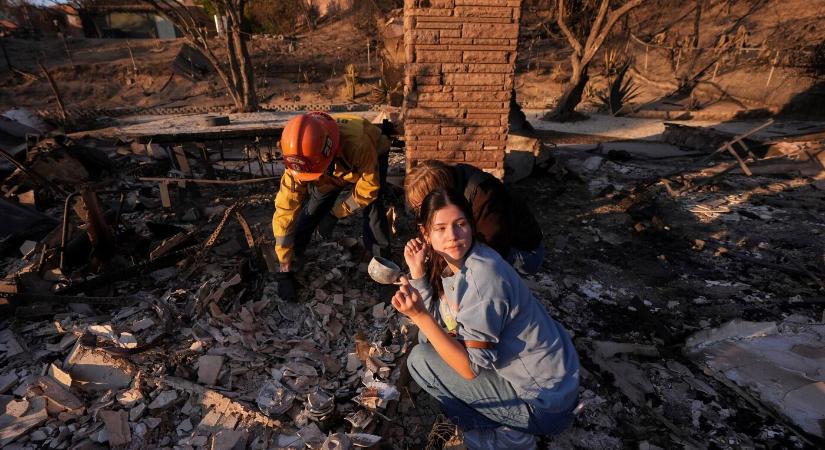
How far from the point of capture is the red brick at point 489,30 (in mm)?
4109

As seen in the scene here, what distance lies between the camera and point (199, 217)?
470cm

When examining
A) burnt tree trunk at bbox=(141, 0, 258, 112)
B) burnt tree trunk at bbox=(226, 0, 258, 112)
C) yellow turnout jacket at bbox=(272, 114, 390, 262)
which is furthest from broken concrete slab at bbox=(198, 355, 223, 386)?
burnt tree trunk at bbox=(226, 0, 258, 112)

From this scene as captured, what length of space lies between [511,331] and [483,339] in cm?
17

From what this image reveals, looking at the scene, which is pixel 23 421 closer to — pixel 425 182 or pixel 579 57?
pixel 425 182

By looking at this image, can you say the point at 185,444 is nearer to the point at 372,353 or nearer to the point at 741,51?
the point at 372,353

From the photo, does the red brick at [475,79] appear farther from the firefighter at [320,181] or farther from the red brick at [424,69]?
the firefighter at [320,181]

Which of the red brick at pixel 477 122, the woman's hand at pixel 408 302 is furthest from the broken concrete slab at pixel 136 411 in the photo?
the red brick at pixel 477 122

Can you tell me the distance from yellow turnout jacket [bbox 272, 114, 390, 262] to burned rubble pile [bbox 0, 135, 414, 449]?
49cm

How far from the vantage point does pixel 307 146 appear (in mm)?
2705

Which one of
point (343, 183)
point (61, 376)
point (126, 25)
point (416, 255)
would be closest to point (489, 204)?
point (416, 255)

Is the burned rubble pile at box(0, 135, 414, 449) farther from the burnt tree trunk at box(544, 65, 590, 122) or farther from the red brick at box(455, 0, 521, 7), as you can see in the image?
the burnt tree trunk at box(544, 65, 590, 122)

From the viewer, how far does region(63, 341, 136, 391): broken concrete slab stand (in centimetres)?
243

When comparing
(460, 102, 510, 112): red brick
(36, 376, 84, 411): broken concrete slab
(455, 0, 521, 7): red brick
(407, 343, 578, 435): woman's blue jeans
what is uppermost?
(455, 0, 521, 7): red brick

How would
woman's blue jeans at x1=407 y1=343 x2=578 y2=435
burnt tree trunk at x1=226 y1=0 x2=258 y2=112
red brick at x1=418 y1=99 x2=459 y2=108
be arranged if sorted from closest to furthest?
woman's blue jeans at x1=407 y1=343 x2=578 y2=435
red brick at x1=418 y1=99 x2=459 y2=108
burnt tree trunk at x1=226 y1=0 x2=258 y2=112
